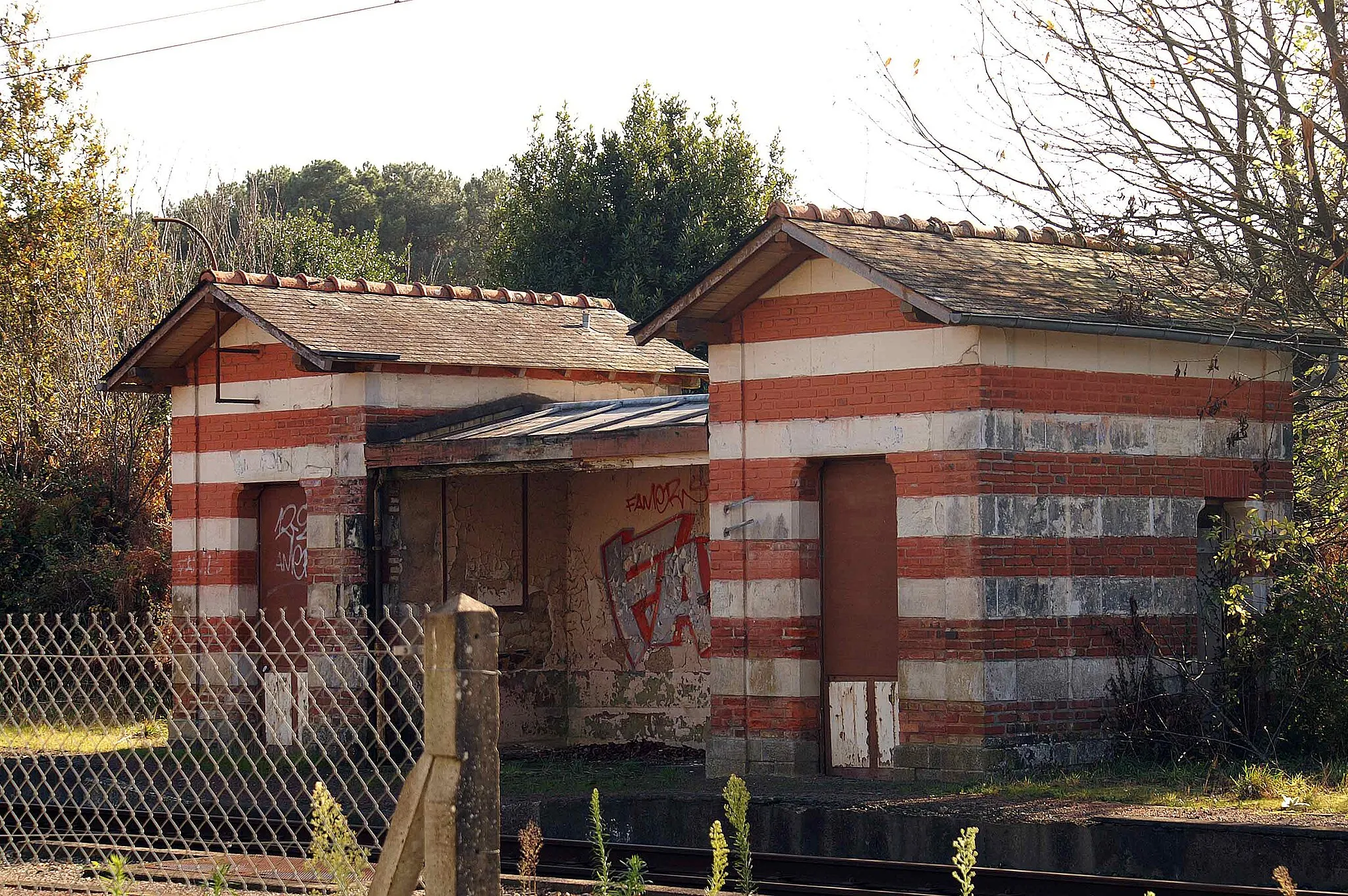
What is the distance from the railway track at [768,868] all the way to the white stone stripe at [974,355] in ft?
14.0

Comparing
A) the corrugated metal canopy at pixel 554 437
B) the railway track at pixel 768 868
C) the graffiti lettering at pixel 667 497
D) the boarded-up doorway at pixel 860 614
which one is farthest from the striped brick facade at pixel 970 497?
the railway track at pixel 768 868

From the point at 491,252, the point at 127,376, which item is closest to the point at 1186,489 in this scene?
the point at 127,376

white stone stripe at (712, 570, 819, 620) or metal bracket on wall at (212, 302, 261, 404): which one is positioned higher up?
metal bracket on wall at (212, 302, 261, 404)

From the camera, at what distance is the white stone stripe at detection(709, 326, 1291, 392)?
44.6 ft

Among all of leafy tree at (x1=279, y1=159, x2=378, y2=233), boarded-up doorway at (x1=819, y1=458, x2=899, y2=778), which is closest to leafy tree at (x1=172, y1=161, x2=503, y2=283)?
leafy tree at (x1=279, y1=159, x2=378, y2=233)

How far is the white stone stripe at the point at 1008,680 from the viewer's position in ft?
43.8

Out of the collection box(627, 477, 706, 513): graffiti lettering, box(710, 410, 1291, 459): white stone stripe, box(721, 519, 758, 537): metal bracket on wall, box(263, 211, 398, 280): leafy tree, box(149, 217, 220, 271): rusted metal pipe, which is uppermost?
box(263, 211, 398, 280): leafy tree

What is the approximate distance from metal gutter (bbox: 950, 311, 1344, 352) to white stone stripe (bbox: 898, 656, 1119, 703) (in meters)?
2.66

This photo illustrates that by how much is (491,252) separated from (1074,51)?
81.3ft

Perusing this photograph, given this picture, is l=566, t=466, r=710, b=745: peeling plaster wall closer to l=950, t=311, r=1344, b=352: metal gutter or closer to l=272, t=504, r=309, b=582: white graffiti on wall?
l=272, t=504, r=309, b=582: white graffiti on wall

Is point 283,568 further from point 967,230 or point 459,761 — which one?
point 459,761

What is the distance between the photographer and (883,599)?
14320 millimetres

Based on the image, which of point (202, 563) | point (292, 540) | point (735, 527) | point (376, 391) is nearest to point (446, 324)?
point (376, 391)

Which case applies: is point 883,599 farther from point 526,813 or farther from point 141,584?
point 141,584
